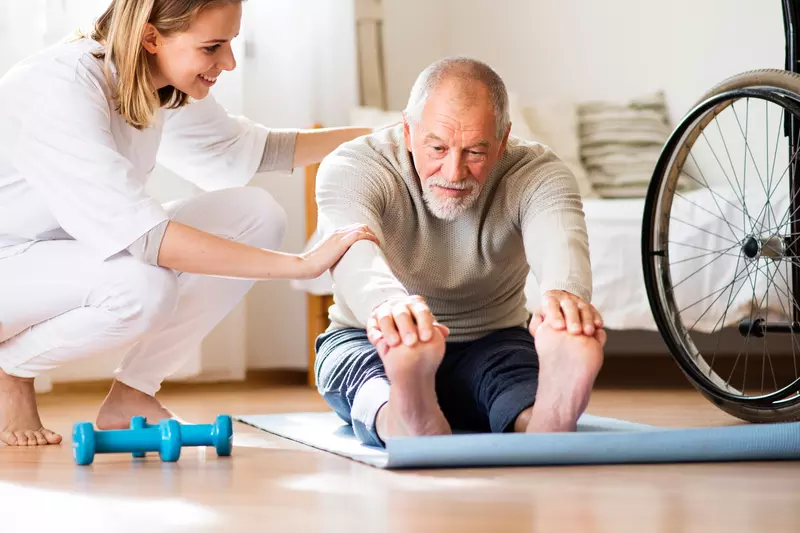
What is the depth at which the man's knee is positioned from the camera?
178cm

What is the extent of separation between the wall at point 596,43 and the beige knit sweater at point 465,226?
2198mm

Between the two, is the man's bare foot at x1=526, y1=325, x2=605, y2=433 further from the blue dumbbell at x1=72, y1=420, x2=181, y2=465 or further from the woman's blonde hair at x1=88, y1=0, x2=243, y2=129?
the woman's blonde hair at x1=88, y1=0, x2=243, y2=129

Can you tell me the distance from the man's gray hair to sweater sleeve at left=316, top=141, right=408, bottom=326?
14 centimetres

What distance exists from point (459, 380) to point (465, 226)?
0.27m

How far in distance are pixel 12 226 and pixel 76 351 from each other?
0.79 feet

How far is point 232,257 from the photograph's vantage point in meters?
1.70

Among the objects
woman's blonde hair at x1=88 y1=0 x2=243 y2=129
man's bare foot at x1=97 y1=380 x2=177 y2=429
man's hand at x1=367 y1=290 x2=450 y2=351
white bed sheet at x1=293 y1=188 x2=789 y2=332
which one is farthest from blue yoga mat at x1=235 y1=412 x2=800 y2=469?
white bed sheet at x1=293 y1=188 x2=789 y2=332

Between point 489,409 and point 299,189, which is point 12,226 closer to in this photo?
point 489,409

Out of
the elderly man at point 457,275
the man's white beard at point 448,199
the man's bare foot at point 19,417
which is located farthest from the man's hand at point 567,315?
the man's bare foot at point 19,417

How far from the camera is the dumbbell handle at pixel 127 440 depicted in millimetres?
1562

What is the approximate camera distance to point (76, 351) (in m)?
1.85

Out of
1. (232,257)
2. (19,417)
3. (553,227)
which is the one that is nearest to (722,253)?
(553,227)

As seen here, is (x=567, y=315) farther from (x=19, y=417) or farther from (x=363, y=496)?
(x=19, y=417)

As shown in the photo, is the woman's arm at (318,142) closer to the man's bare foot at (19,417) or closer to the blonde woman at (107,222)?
the blonde woman at (107,222)
